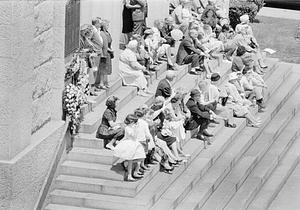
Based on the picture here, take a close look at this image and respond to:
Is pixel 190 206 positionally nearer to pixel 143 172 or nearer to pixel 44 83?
pixel 143 172

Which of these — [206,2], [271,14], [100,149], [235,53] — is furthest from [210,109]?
[271,14]

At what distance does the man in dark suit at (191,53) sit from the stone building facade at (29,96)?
23.3 feet

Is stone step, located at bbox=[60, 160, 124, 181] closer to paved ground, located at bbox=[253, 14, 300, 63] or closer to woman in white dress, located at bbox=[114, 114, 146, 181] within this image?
woman in white dress, located at bbox=[114, 114, 146, 181]

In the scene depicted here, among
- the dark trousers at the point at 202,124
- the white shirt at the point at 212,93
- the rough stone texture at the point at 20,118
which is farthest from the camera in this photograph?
the white shirt at the point at 212,93

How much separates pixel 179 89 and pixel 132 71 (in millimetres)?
1935

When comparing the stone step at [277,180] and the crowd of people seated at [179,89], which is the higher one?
the crowd of people seated at [179,89]

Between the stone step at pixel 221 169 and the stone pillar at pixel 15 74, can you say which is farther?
the stone step at pixel 221 169

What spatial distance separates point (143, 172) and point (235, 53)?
964cm

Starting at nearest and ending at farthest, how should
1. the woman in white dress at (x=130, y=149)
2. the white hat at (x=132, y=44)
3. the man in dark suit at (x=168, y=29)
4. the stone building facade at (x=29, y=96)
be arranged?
the stone building facade at (x=29, y=96)
the woman in white dress at (x=130, y=149)
the white hat at (x=132, y=44)
the man in dark suit at (x=168, y=29)

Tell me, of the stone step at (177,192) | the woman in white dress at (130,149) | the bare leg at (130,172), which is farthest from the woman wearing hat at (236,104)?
the bare leg at (130,172)

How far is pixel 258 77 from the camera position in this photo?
3200cm

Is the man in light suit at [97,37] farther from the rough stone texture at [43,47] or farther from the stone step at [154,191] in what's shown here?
the stone step at [154,191]

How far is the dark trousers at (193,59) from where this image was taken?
31828mm

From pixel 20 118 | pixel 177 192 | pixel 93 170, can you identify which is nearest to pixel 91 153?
pixel 93 170
